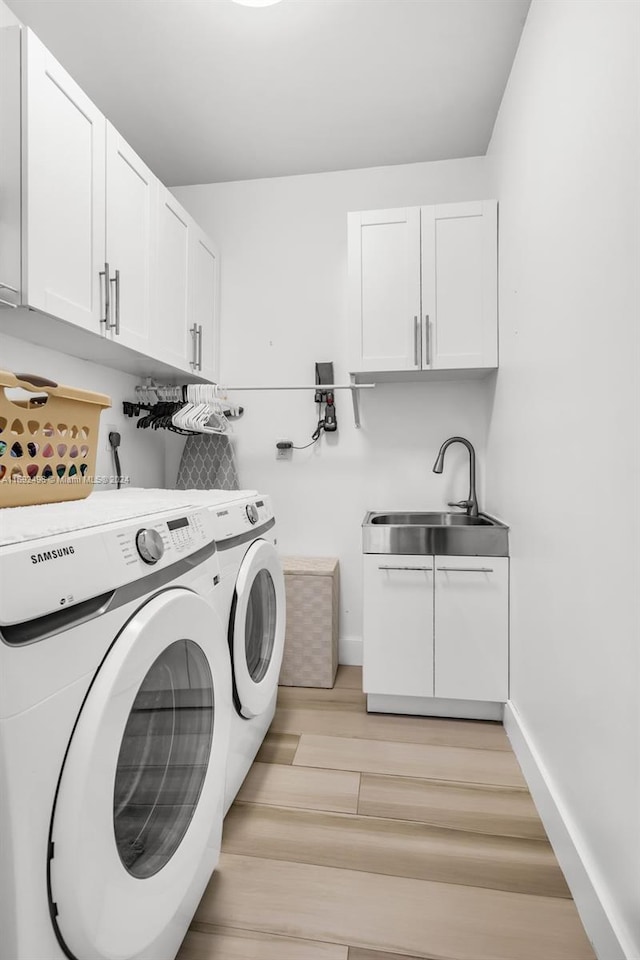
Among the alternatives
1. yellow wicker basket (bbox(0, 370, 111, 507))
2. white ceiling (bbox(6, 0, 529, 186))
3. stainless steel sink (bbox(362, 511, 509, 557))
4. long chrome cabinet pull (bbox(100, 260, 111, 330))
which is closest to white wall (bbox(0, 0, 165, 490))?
long chrome cabinet pull (bbox(100, 260, 111, 330))

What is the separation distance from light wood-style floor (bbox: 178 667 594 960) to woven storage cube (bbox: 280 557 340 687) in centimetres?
44

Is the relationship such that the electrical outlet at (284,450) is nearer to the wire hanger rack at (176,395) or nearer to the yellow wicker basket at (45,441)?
the wire hanger rack at (176,395)

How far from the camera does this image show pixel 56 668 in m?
0.67

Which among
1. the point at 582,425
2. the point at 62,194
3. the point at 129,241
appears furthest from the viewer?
the point at 129,241

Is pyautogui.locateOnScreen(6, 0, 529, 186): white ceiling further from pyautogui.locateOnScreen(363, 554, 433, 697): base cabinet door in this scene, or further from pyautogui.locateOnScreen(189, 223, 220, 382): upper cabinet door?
pyautogui.locateOnScreen(363, 554, 433, 697): base cabinet door

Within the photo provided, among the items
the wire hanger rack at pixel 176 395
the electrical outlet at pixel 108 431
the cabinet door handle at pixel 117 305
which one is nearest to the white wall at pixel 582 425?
the wire hanger rack at pixel 176 395

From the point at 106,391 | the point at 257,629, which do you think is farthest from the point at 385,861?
the point at 106,391

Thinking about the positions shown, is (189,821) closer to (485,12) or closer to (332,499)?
(332,499)

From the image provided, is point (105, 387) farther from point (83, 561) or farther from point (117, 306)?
point (83, 561)

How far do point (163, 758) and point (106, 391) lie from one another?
5.81ft

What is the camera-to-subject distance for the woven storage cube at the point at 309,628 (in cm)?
245

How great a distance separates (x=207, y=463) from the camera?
2803 millimetres

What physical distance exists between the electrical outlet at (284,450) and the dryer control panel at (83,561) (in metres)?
1.65

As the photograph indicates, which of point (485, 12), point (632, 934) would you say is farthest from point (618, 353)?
point (485, 12)
